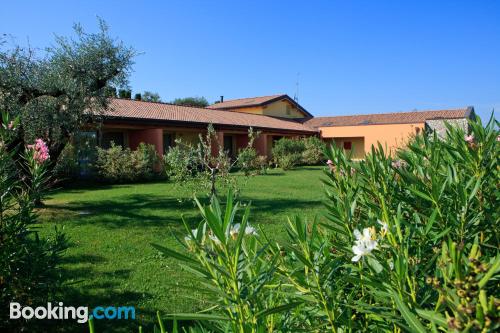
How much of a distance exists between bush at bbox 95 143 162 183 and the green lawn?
2.43m

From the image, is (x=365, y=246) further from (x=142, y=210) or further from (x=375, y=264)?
(x=142, y=210)

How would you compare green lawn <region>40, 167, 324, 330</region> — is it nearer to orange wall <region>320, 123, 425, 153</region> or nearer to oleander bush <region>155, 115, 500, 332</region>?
oleander bush <region>155, 115, 500, 332</region>

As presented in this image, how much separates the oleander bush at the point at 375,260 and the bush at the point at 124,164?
56.7 feet

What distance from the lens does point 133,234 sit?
782 centimetres

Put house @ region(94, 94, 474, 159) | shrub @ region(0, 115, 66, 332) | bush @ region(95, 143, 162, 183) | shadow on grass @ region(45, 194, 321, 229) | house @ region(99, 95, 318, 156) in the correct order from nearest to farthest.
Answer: shrub @ region(0, 115, 66, 332), shadow on grass @ region(45, 194, 321, 229), bush @ region(95, 143, 162, 183), house @ region(99, 95, 318, 156), house @ region(94, 94, 474, 159)

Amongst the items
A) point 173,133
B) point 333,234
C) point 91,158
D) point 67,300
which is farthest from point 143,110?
point 333,234

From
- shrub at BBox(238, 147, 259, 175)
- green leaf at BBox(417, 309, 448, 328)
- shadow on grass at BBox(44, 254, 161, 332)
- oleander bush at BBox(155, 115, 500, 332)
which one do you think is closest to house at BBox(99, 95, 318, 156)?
shrub at BBox(238, 147, 259, 175)

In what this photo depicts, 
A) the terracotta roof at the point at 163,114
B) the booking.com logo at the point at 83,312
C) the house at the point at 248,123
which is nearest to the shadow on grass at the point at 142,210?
the house at the point at 248,123

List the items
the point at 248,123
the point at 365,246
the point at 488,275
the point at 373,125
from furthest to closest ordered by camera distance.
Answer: the point at 373,125, the point at 248,123, the point at 365,246, the point at 488,275

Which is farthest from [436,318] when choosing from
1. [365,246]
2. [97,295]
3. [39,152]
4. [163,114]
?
[163,114]

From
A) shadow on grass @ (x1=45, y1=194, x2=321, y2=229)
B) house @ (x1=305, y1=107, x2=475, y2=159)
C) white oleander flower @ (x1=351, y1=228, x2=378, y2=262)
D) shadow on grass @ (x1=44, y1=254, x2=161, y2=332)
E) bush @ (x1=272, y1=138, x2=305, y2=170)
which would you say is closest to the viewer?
white oleander flower @ (x1=351, y1=228, x2=378, y2=262)

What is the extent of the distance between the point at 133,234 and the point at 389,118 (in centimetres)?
3143

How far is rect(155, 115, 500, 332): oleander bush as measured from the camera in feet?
2.27

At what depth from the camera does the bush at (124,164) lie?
17406 millimetres
